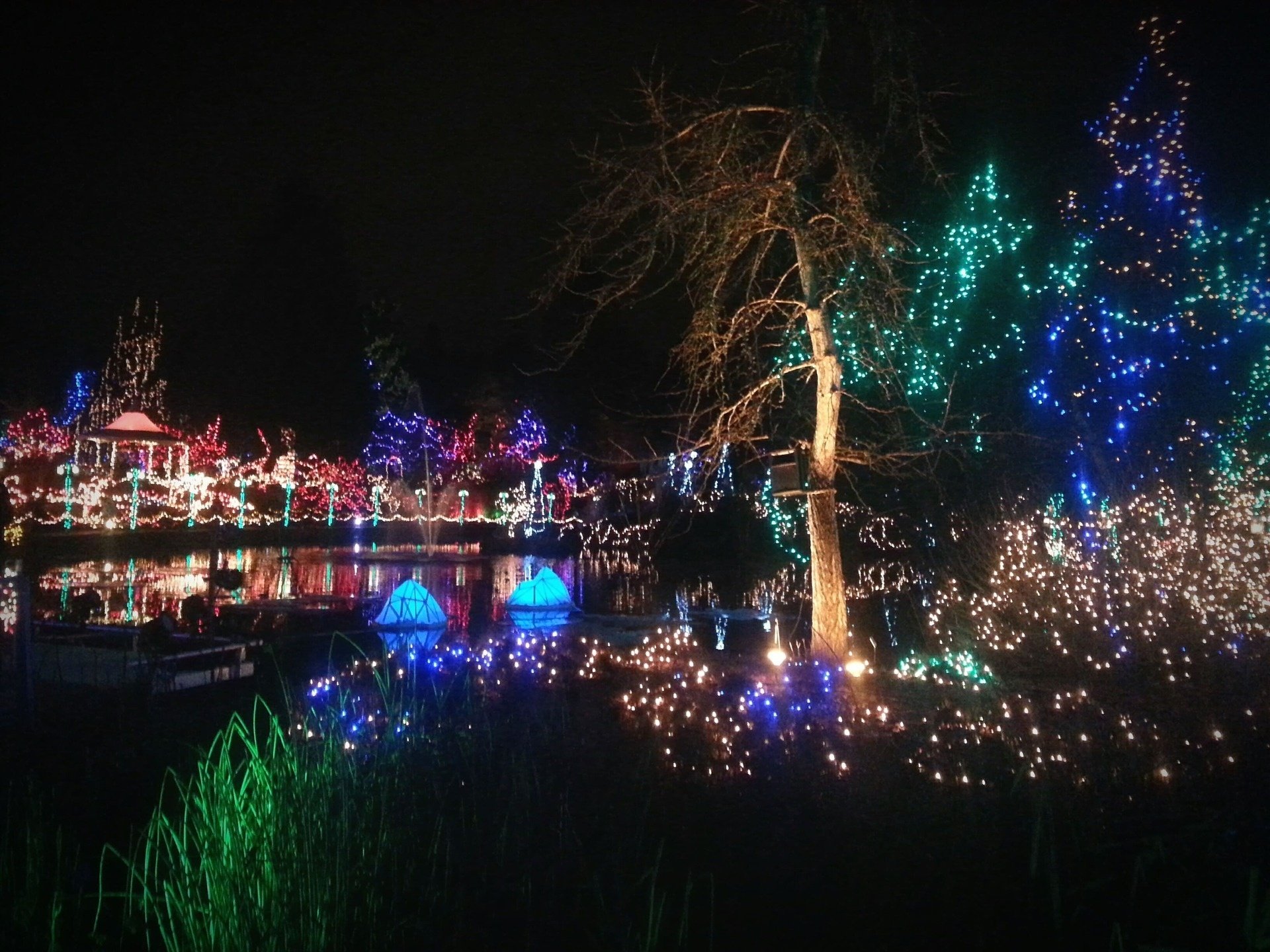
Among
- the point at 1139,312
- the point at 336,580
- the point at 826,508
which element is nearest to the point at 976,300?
the point at 1139,312

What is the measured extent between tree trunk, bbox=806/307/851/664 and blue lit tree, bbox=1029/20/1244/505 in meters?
3.96

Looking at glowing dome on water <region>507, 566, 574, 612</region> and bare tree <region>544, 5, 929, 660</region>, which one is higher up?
bare tree <region>544, 5, 929, 660</region>

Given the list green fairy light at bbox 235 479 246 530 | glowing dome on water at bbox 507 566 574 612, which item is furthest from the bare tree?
green fairy light at bbox 235 479 246 530

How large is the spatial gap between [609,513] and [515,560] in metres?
7.74

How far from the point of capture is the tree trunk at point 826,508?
821 centimetres

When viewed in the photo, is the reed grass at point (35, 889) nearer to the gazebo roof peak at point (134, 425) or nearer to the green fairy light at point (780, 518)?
the green fairy light at point (780, 518)

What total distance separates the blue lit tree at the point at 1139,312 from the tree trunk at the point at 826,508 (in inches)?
156

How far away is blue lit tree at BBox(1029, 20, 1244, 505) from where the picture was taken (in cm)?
1098

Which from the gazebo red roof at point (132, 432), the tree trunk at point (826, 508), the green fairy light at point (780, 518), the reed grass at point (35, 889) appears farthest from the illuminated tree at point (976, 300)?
the gazebo red roof at point (132, 432)

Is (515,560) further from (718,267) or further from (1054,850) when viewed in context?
(1054,850)

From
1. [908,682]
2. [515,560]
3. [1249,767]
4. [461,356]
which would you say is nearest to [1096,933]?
[1249,767]

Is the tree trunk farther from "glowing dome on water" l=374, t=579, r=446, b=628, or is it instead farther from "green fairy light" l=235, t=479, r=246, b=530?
"green fairy light" l=235, t=479, r=246, b=530

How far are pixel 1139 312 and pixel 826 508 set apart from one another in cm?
631

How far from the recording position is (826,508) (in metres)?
8.20
